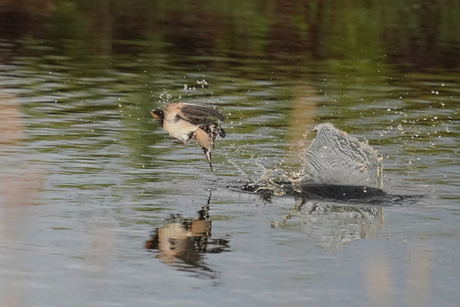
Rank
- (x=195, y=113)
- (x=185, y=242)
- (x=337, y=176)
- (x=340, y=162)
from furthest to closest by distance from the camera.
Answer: (x=340, y=162), (x=337, y=176), (x=195, y=113), (x=185, y=242)

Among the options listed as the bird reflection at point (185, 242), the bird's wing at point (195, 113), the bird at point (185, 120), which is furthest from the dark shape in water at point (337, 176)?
the bird reflection at point (185, 242)

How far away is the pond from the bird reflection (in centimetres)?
3

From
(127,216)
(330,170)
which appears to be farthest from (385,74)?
(127,216)

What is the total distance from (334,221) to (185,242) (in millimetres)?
1795

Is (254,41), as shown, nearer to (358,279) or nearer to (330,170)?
(330,170)

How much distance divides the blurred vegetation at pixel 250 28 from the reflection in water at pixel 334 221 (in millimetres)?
15044

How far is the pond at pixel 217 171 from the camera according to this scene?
970 centimetres

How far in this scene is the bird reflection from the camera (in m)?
10.2

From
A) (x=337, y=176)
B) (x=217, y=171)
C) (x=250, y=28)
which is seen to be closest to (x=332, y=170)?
(x=337, y=176)

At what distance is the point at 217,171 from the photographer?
1480 cm

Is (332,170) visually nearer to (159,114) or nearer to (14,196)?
(159,114)

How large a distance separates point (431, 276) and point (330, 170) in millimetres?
4099

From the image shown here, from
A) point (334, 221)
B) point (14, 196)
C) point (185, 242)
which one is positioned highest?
point (14, 196)

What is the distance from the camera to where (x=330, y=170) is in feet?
46.1
